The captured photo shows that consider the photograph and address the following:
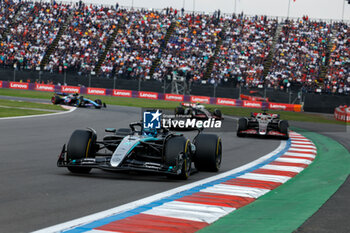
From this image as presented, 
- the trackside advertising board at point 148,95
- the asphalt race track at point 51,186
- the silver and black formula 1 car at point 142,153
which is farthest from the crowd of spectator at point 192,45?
the silver and black formula 1 car at point 142,153

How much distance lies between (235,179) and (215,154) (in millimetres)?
753

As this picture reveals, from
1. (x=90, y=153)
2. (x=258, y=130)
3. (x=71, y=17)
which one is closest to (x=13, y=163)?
(x=90, y=153)

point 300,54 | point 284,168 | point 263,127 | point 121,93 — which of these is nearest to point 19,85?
point 121,93

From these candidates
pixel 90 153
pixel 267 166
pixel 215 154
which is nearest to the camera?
pixel 90 153

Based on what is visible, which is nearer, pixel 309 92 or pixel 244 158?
pixel 244 158

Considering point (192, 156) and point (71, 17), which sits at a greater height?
point (71, 17)

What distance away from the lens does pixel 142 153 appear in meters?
8.82

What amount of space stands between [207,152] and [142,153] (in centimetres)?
119

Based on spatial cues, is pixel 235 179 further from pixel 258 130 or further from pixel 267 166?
pixel 258 130

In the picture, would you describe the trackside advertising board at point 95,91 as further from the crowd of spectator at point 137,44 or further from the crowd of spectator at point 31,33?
the crowd of spectator at point 31,33

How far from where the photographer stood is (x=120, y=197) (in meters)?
6.59

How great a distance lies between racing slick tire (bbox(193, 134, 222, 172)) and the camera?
30.7 feet

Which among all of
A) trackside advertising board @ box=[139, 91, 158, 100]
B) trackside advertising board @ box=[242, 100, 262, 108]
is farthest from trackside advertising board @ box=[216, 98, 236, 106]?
trackside advertising board @ box=[139, 91, 158, 100]

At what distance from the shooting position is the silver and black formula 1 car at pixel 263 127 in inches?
719
